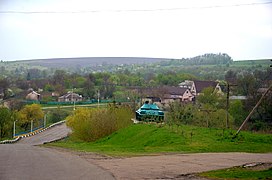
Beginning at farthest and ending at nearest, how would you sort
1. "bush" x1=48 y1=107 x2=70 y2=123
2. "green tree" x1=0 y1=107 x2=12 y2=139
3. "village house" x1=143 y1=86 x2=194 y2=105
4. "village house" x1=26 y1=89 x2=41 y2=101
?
1. "village house" x1=26 y1=89 x2=41 y2=101
2. "bush" x1=48 y1=107 x2=70 y2=123
3. "village house" x1=143 y1=86 x2=194 y2=105
4. "green tree" x1=0 y1=107 x2=12 y2=139

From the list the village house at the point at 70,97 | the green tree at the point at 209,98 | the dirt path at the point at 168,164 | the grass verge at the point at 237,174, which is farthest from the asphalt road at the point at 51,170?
the village house at the point at 70,97

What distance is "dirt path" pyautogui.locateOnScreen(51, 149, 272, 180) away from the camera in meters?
14.4

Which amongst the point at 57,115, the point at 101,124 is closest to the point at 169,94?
the point at 57,115

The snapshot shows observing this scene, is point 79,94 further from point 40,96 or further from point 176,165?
point 176,165

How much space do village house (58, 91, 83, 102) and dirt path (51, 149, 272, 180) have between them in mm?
80543

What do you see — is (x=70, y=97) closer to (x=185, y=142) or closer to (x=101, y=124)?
(x=101, y=124)

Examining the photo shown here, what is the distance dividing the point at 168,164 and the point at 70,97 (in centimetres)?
8484

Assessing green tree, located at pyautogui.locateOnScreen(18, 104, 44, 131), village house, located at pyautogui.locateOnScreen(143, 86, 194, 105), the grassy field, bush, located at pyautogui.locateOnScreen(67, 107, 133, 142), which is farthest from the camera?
green tree, located at pyautogui.locateOnScreen(18, 104, 44, 131)

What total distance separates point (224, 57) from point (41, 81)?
99.6 metres

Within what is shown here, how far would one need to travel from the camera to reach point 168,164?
55.9ft

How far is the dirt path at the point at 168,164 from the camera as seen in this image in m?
14.4

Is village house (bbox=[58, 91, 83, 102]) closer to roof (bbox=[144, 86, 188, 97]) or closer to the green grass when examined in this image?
roof (bbox=[144, 86, 188, 97])

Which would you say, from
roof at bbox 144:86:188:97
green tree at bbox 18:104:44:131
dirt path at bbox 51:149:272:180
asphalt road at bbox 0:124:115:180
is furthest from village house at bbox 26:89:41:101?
asphalt road at bbox 0:124:115:180

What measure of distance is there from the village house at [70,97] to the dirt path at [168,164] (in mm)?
80543
